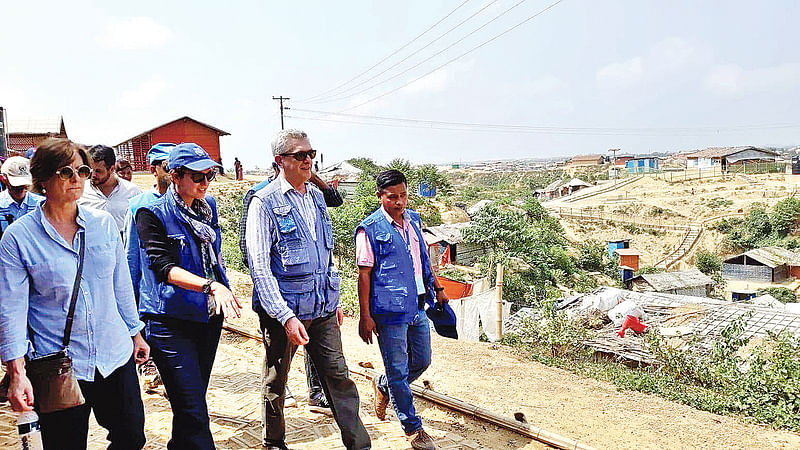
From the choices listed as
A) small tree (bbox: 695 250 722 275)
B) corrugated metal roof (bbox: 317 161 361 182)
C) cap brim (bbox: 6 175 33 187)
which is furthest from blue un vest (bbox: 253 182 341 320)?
corrugated metal roof (bbox: 317 161 361 182)

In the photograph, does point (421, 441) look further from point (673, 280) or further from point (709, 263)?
point (709, 263)

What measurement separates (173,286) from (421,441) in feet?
5.64

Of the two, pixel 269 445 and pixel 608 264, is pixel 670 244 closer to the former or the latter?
pixel 608 264

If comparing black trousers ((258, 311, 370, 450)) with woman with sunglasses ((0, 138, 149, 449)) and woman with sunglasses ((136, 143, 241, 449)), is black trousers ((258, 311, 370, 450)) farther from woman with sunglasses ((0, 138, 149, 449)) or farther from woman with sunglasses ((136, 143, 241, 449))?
woman with sunglasses ((0, 138, 149, 449))

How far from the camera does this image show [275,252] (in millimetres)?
3090

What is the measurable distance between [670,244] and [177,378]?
3659 centimetres

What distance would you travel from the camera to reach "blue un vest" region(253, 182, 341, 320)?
3.07 metres

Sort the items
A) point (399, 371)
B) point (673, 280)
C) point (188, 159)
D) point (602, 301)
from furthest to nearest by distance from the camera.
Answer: point (673, 280)
point (602, 301)
point (399, 371)
point (188, 159)

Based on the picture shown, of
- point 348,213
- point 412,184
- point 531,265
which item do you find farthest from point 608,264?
point 348,213

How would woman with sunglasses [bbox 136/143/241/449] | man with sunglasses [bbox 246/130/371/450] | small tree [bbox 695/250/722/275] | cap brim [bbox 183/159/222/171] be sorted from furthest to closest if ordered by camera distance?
small tree [bbox 695/250/722/275] < man with sunglasses [bbox 246/130/371/450] < cap brim [bbox 183/159/222/171] < woman with sunglasses [bbox 136/143/241/449]

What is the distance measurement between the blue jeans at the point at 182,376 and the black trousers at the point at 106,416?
0.22 meters

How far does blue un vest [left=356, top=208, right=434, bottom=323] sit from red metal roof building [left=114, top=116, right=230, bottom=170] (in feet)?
88.0

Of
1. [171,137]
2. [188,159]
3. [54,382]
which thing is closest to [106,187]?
[188,159]

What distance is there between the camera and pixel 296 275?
308cm
